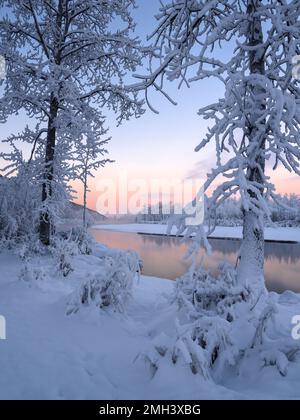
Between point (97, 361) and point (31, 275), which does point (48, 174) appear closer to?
point (31, 275)

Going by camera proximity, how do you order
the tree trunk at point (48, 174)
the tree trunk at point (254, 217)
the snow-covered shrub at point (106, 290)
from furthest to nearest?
1. the tree trunk at point (48, 174)
2. the tree trunk at point (254, 217)
3. the snow-covered shrub at point (106, 290)

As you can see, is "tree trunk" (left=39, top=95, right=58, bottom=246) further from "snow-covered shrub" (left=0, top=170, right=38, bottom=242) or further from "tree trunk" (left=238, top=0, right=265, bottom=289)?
"tree trunk" (left=238, top=0, right=265, bottom=289)

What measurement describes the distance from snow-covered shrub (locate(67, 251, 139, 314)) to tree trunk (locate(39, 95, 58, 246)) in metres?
4.56

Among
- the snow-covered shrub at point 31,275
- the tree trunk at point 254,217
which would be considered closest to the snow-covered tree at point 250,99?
the tree trunk at point 254,217

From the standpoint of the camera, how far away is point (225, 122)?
4.36 metres

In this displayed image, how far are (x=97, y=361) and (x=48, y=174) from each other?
7117mm

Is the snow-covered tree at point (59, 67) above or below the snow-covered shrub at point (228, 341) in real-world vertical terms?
above

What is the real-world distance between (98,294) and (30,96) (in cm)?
662

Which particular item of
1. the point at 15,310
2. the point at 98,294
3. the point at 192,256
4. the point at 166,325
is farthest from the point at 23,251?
the point at 192,256

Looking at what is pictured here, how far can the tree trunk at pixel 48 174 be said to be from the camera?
9.05 meters

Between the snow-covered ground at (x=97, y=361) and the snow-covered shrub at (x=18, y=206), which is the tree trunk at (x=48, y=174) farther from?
the snow-covered ground at (x=97, y=361)

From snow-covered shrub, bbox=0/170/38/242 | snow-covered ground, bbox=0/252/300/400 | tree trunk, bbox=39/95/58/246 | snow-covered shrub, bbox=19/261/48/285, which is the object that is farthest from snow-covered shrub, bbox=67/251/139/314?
snow-covered shrub, bbox=0/170/38/242

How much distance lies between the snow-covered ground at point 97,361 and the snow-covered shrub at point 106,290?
15 centimetres

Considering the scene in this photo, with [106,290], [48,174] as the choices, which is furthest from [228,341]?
[48,174]
